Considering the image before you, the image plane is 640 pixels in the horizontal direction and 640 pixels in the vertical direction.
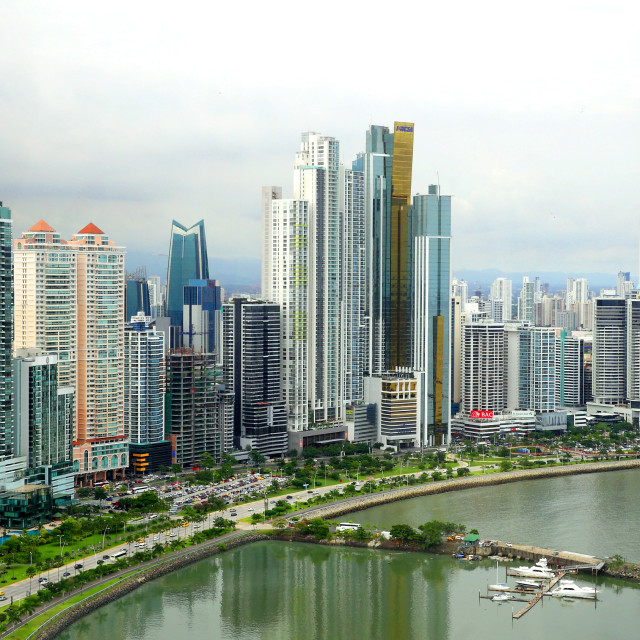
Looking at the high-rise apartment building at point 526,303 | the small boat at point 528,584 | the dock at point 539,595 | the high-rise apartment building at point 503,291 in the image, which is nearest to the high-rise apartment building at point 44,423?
the small boat at point 528,584

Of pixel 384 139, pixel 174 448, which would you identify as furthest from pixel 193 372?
pixel 384 139

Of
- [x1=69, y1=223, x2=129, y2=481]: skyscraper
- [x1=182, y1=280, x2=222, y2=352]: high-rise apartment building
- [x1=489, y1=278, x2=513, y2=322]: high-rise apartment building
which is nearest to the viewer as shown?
[x1=69, y1=223, x2=129, y2=481]: skyscraper

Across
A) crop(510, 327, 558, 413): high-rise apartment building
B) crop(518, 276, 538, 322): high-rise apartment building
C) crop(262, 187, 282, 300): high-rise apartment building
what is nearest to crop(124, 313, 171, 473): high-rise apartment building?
crop(262, 187, 282, 300): high-rise apartment building

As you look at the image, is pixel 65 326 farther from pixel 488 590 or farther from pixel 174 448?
pixel 488 590

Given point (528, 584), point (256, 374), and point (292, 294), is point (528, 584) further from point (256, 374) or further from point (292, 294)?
point (292, 294)

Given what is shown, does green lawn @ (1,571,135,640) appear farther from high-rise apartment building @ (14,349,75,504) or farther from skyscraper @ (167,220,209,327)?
skyscraper @ (167,220,209,327)

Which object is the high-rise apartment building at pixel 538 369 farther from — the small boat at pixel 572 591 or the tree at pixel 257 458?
the small boat at pixel 572 591
